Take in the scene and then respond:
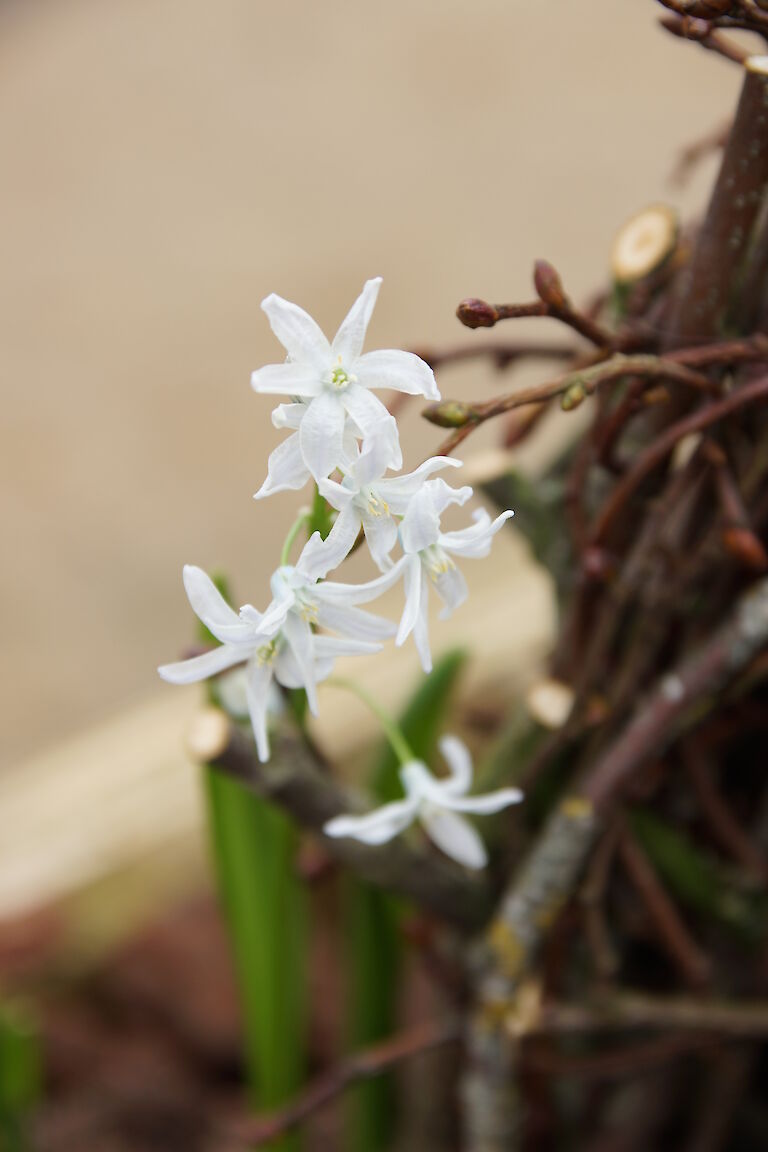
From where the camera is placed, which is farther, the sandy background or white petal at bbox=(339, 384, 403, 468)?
the sandy background

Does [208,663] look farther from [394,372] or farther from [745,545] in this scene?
[745,545]

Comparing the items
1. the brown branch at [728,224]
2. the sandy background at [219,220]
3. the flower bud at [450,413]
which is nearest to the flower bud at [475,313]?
the flower bud at [450,413]

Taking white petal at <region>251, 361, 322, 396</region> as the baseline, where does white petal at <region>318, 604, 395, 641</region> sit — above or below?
below

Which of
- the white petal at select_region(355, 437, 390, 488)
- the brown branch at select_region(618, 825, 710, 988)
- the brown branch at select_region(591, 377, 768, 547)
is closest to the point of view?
the white petal at select_region(355, 437, 390, 488)

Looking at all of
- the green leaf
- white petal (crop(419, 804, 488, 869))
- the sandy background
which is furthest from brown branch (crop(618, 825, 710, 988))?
the sandy background

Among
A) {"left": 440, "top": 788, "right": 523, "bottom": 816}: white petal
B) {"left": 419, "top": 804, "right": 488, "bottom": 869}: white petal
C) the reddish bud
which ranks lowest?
{"left": 419, "top": 804, "right": 488, "bottom": 869}: white petal

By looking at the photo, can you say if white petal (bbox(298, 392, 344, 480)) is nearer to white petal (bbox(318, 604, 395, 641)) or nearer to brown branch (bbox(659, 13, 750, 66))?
white petal (bbox(318, 604, 395, 641))

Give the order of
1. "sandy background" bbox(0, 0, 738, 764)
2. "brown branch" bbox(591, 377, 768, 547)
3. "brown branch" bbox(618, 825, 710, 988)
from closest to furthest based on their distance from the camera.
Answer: "brown branch" bbox(591, 377, 768, 547), "brown branch" bbox(618, 825, 710, 988), "sandy background" bbox(0, 0, 738, 764)

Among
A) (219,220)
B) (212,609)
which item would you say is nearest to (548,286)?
(212,609)
